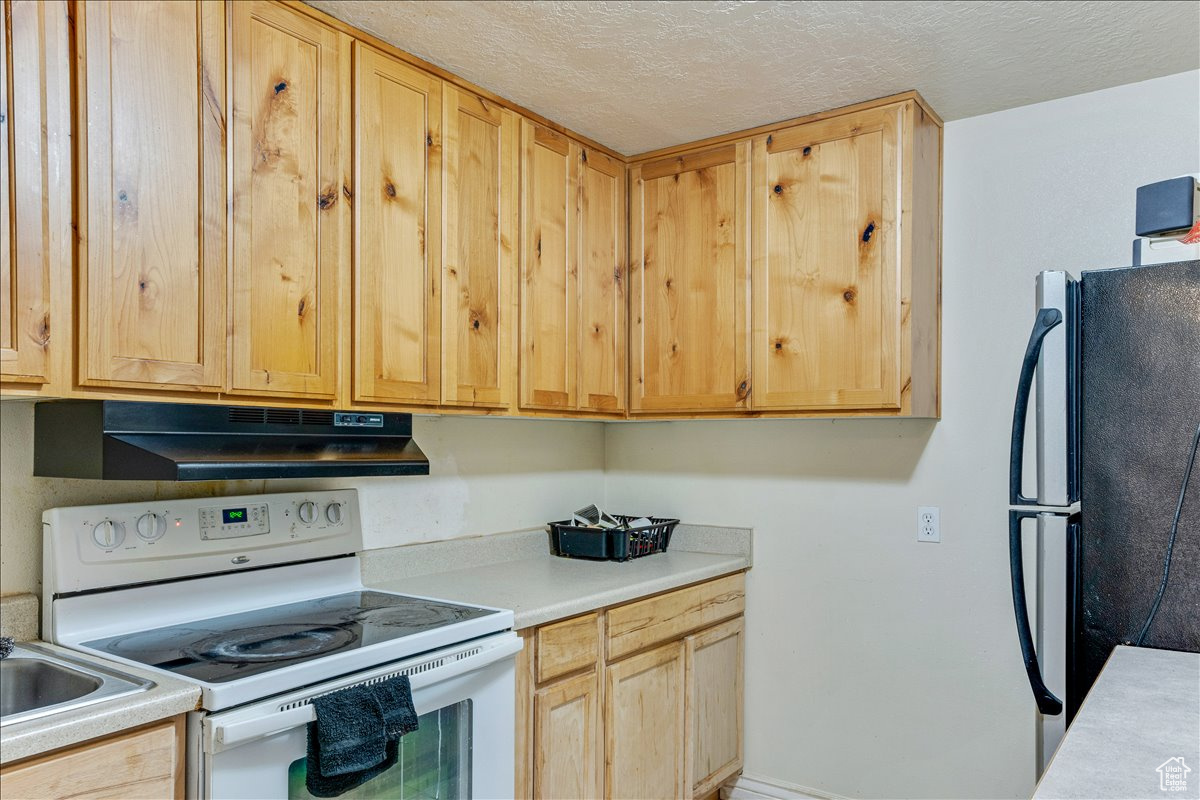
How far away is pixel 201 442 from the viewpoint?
163cm

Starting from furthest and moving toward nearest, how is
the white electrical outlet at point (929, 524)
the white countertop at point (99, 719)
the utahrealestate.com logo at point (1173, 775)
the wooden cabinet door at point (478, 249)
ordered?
the white electrical outlet at point (929, 524)
the wooden cabinet door at point (478, 249)
the white countertop at point (99, 719)
the utahrealestate.com logo at point (1173, 775)

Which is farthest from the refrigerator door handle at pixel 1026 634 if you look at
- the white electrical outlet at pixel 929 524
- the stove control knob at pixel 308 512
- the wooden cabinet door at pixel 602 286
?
the stove control knob at pixel 308 512

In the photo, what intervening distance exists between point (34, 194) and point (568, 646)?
1519 millimetres

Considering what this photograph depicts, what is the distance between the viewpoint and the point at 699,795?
2604 millimetres

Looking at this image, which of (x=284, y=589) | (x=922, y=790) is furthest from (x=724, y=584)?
(x=284, y=589)

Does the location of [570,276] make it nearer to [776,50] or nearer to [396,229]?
[396,229]

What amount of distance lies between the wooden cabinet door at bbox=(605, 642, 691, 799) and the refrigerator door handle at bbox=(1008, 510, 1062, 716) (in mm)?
1038

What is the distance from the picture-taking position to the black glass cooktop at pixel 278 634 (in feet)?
5.04

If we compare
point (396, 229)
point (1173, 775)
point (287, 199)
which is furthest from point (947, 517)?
point (287, 199)

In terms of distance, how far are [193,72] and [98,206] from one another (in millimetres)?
351

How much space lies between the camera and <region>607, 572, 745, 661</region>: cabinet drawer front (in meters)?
2.30

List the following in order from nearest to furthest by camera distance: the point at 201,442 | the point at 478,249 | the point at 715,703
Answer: the point at 201,442, the point at 478,249, the point at 715,703

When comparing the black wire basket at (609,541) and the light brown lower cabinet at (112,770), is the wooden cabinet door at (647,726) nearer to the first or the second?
the black wire basket at (609,541)

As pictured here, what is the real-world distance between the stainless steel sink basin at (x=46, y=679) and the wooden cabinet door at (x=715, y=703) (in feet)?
5.32
